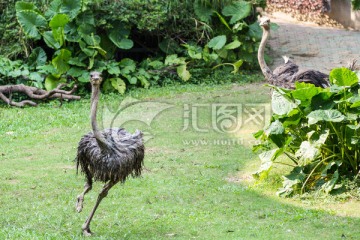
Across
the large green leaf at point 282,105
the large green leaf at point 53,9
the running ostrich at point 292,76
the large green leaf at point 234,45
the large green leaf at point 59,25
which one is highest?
the large green leaf at point 53,9

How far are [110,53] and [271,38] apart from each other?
4.03m

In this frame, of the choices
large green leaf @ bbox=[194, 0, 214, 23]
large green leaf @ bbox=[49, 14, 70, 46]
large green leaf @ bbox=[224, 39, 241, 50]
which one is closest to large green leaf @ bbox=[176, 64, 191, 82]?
large green leaf @ bbox=[224, 39, 241, 50]

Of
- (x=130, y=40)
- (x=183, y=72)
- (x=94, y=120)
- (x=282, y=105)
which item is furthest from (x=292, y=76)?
(x=94, y=120)

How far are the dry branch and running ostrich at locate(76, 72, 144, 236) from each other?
558 centimetres

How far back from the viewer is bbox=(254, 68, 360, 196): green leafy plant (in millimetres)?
7699

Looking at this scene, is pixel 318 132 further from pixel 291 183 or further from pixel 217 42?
pixel 217 42

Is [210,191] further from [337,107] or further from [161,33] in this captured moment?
[161,33]

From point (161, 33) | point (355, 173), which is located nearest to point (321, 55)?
point (161, 33)

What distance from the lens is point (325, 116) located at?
7.58 meters

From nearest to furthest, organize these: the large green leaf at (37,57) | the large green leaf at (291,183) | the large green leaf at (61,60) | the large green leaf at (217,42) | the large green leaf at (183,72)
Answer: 1. the large green leaf at (291,183)
2. the large green leaf at (61,60)
3. the large green leaf at (37,57)
4. the large green leaf at (183,72)
5. the large green leaf at (217,42)

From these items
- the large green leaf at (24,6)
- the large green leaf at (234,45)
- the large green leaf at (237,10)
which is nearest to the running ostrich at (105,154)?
the large green leaf at (24,6)

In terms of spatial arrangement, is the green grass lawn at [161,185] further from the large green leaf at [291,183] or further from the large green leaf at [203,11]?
the large green leaf at [203,11]

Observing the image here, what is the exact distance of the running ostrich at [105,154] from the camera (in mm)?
6512

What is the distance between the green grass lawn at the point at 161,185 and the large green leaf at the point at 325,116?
90cm
